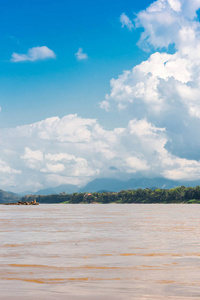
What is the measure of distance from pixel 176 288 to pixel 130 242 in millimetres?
18777

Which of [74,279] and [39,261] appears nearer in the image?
[74,279]

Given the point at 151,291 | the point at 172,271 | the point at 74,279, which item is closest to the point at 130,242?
the point at 172,271

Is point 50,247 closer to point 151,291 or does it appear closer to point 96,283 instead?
point 96,283

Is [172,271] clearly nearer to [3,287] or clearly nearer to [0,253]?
[3,287]

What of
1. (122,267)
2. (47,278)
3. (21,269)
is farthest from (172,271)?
(21,269)

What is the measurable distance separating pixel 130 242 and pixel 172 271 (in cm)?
1465

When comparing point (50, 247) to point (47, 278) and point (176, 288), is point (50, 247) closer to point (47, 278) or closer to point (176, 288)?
point (47, 278)

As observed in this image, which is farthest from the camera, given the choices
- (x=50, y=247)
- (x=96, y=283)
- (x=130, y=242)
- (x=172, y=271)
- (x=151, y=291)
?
(x=130, y=242)

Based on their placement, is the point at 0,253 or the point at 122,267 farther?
the point at 0,253

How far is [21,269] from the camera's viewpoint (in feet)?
74.7

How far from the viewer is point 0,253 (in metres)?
29.2

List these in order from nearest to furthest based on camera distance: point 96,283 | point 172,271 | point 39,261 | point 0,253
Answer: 1. point 96,283
2. point 172,271
3. point 39,261
4. point 0,253

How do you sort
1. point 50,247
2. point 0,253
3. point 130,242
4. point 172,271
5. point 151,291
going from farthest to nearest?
point 130,242 → point 50,247 → point 0,253 → point 172,271 → point 151,291

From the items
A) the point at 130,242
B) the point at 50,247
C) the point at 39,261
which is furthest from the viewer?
the point at 130,242
